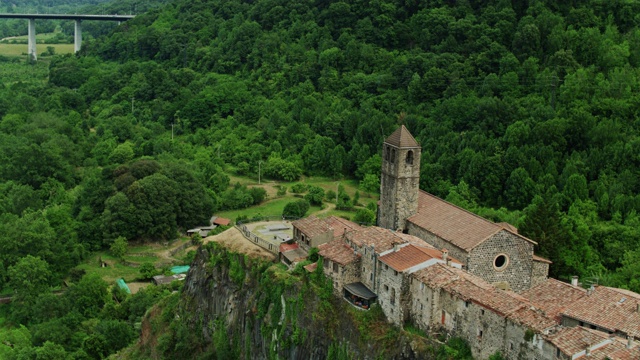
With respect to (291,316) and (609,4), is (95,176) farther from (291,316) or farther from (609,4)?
(609,4)

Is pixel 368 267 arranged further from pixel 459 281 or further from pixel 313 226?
pixel 313 226

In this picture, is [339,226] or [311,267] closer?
[311,267]

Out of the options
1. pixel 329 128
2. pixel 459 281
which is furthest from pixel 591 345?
pixel 329 128

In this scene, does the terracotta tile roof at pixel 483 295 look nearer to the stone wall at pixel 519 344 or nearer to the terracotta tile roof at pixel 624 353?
the stone wall at pixel 519 344

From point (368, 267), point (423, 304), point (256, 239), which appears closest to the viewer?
point (423, 304)

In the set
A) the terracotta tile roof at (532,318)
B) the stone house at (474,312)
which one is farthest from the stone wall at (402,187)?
the terracotta tile roof at (532,318)
